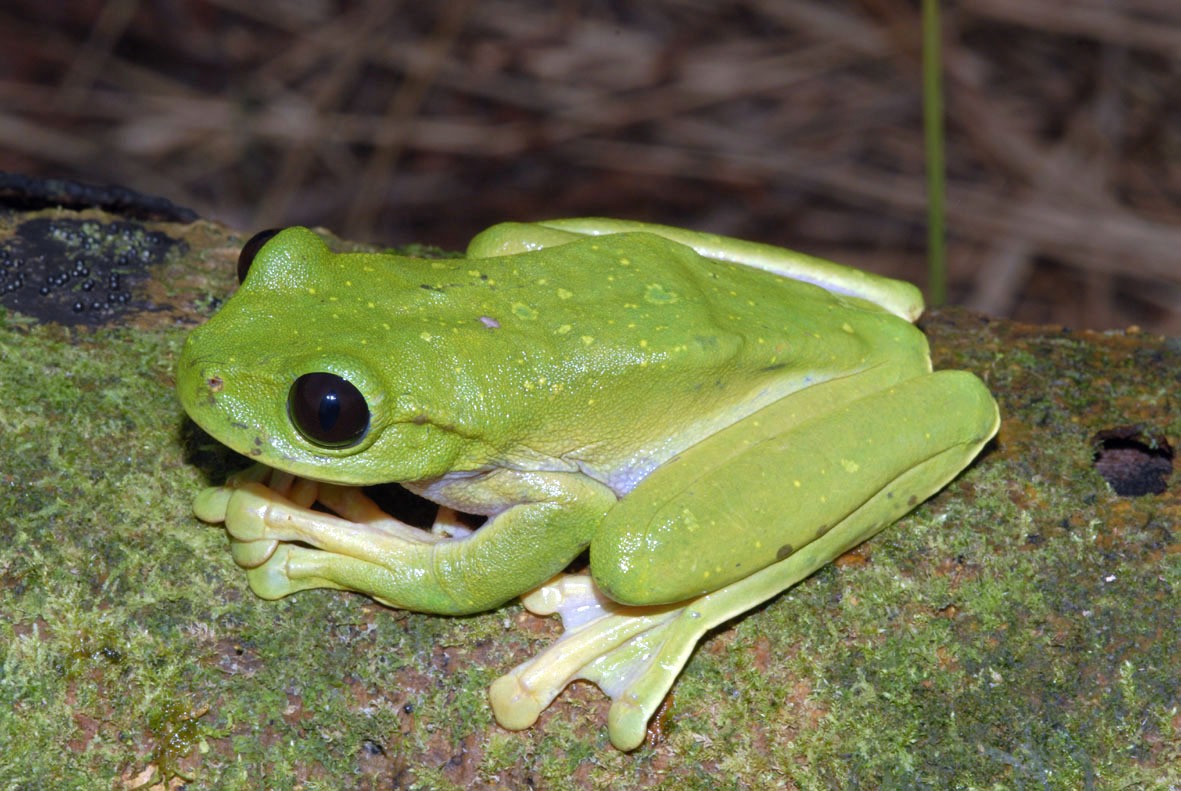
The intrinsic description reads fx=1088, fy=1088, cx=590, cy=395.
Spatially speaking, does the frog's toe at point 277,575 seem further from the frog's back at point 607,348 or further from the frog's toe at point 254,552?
the frog's back at point 607,348

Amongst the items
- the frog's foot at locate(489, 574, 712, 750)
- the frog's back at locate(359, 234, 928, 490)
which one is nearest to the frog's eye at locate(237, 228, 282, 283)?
the frog's back at locate(359, 234, 928, 490)

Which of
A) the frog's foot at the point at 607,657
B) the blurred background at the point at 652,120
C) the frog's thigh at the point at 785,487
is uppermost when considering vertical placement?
the frog's thigh at the point at 785,487

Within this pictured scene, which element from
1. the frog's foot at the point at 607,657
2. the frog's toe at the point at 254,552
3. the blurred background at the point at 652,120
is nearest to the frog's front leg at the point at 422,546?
the frog's toe at the point at 254,552

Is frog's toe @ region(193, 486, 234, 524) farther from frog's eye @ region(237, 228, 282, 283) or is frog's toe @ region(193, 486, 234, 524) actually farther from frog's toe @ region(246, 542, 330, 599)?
frog's eye @ region(237, 228, 282, 283)

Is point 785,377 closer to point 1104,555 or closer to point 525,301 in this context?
point 525,301

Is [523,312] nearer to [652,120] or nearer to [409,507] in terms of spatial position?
[409,507]

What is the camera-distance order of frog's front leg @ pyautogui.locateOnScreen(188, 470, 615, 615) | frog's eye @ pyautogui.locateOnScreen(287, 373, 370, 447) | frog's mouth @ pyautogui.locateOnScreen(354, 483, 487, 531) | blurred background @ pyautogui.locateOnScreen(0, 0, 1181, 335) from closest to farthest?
frog's eye @ pyautogui.locateOnScreen(287, 373, 370, 447)
frog's front leg @ pyautogui.locateOnScreen(188, 470, 615, 615)
frog's mouth @ pyautogui.locateOnScreen(354, 483, 487, 531)
blurred background @ pyautogui.locateOnScreen(0, 0, 1181, 335)
